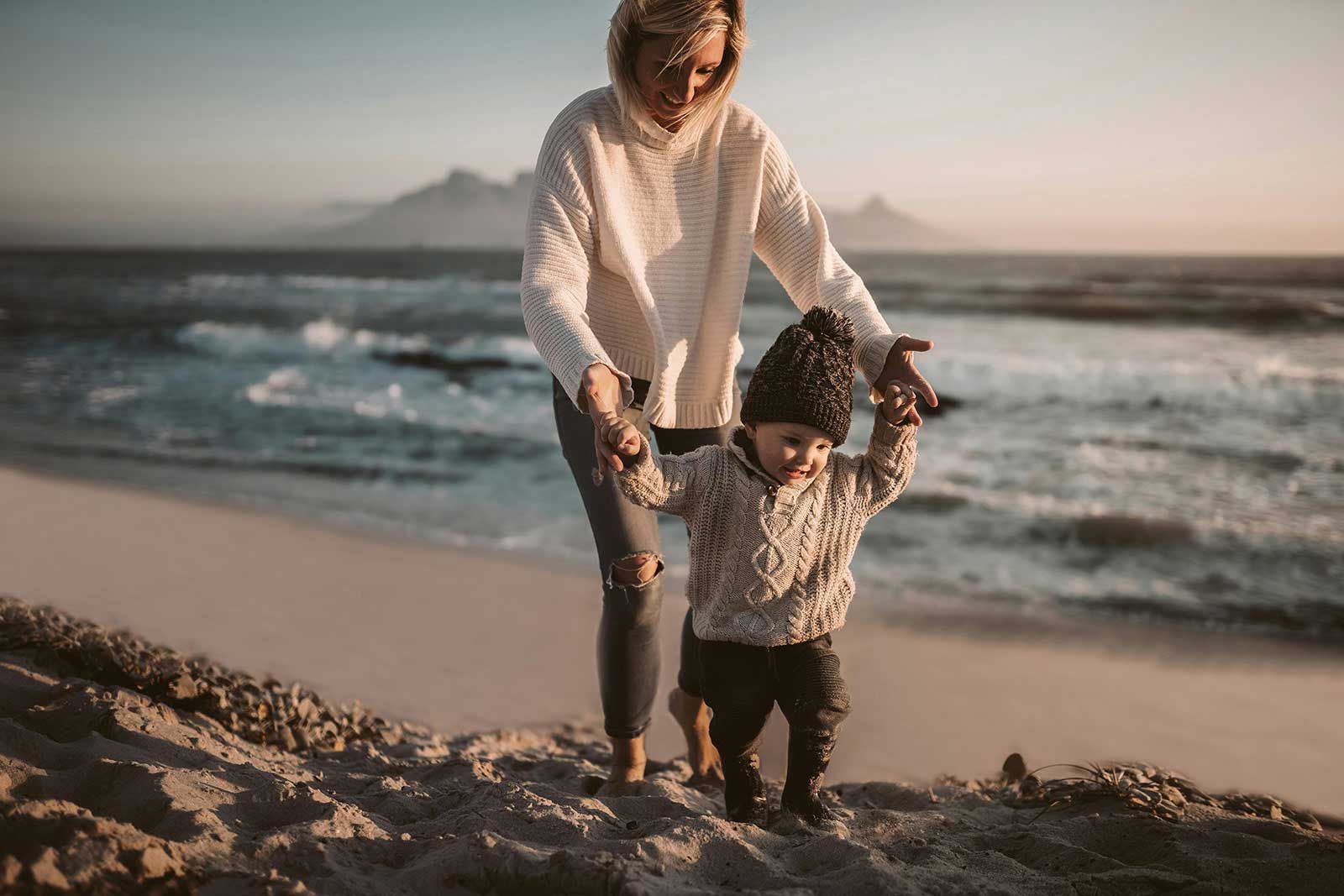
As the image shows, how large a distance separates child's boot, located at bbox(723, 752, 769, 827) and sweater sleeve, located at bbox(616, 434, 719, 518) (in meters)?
0.64

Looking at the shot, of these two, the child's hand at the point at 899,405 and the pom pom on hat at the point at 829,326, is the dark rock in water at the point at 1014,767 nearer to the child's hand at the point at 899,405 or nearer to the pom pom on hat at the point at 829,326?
the child's hand at the point at 899,405

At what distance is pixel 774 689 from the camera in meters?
2.27

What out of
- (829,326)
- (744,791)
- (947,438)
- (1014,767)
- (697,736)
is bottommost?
(1014,767)

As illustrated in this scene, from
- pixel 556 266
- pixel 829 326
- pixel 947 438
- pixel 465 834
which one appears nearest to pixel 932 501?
pixel 947 438

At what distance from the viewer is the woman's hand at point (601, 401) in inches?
76.7

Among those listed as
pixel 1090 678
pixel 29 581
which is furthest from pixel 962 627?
pixel 29 581

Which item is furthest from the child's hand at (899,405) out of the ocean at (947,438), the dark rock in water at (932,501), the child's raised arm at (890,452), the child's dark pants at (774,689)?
the dark rock in water at (932,501)

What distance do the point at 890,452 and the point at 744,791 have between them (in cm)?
91

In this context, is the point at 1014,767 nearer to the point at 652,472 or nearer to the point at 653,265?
the point at 652,472

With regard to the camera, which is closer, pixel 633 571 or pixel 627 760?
pixel 633 571

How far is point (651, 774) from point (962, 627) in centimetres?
256

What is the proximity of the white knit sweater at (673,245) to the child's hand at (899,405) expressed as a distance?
0.13m

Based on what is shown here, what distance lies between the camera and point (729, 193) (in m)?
2.51

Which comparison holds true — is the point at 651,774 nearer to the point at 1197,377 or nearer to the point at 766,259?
the point at 766,259
